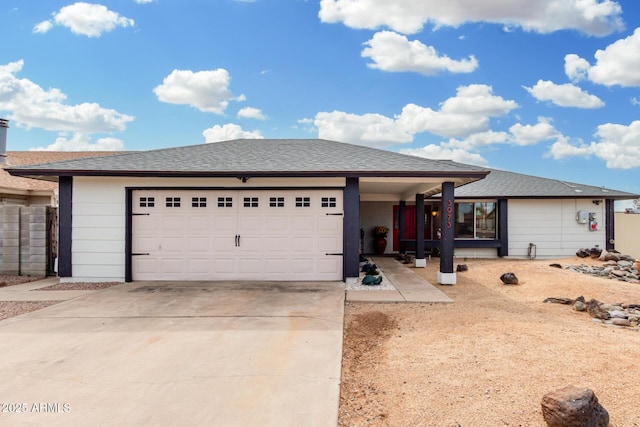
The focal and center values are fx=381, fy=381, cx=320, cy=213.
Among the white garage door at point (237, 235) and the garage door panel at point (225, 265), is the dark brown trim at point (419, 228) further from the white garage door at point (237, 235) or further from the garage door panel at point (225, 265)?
the garage door panel at point (225, 265)

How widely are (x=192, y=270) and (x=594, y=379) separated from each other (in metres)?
8.10

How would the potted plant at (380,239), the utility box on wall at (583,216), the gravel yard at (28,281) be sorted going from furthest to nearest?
1. the potted plant at (380,239)
2. the utility box on wall at (583,216)
3. the gravel yard at (28,281)

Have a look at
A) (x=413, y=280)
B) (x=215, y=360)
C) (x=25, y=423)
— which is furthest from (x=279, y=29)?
(x=25, y=423)

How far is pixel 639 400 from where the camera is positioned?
3.39 metres

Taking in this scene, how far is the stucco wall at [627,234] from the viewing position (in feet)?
54.0

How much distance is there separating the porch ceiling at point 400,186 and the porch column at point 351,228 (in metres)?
0.40

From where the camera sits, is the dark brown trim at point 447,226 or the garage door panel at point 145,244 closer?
the dark brown trim at point 447,226

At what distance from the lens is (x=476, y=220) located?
52.4ft

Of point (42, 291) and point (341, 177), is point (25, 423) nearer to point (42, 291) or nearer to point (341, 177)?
point (42, 291)

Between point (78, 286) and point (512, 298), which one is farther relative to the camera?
point (78, 286)

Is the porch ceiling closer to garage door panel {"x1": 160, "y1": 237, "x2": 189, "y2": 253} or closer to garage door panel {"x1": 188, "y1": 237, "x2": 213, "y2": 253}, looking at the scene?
garage door panel {"x1": 188, "y1": 237, "x2": 213, "y2": 253}

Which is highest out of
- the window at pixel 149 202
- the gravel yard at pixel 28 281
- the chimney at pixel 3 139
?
the chimney at pixel 3 139

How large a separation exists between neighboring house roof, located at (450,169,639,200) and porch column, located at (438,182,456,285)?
644 cm

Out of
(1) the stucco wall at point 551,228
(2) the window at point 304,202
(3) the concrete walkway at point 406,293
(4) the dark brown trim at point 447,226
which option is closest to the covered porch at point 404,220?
(1) the stucco wall at point 551,228
